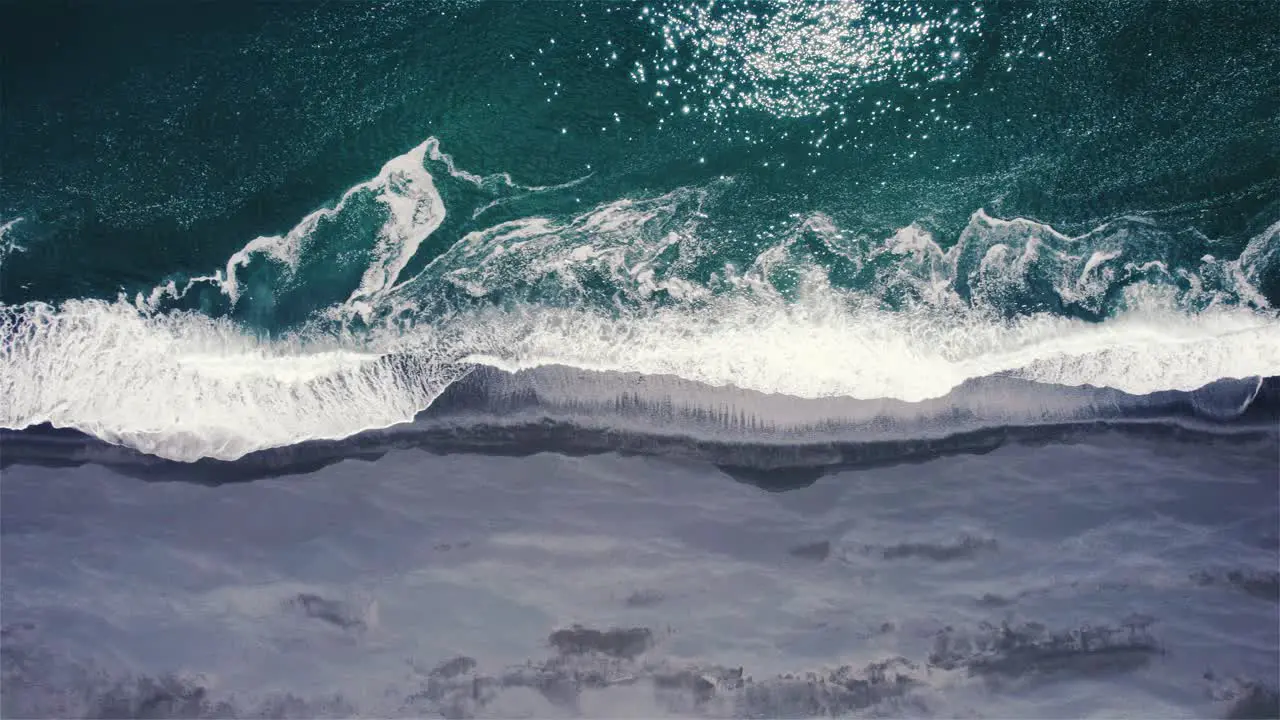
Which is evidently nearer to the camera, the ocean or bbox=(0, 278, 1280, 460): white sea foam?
the ocean

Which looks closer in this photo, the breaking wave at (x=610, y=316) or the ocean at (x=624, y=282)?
the ocean at (x=624, y=282)

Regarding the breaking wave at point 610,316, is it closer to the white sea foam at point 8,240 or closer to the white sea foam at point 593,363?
the white sea foam at point 593,363

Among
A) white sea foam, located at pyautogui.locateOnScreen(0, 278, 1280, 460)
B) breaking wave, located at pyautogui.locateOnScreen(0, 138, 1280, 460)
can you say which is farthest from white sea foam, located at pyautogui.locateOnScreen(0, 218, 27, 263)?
white sea foam, located at pyautogui.locateOnScreen(0, 278, 1280, 460)

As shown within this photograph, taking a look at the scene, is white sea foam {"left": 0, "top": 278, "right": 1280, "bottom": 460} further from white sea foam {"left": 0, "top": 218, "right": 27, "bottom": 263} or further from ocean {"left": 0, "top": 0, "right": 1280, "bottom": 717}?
white sea foam {"left": 0, "top": 218, "right": 27, "bottom": 263}

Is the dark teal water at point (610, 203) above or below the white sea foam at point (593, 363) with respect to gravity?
above

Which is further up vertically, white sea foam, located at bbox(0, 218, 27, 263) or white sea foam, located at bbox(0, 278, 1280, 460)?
white sea foam, located at bbox(0, 218, 27, 263)

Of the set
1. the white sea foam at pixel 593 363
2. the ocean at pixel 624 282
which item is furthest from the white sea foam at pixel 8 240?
the white sea foam at pixel 593 363

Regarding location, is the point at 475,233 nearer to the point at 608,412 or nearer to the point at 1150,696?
the point at 608,412
